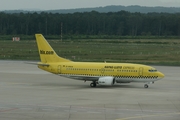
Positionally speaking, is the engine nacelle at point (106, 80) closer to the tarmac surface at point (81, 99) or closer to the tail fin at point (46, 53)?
the tarmac surface at point (81, 99)

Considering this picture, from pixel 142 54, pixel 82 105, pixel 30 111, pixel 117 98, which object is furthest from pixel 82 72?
pixel 142 54

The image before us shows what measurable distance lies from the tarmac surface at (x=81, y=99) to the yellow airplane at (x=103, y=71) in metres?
1.15

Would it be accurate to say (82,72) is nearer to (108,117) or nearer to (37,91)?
(37,91)

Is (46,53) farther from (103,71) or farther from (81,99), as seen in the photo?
(81,99)

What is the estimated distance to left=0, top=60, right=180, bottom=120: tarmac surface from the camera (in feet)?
136

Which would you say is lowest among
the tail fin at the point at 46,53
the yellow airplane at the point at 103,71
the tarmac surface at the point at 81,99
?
the tarmac surface at the point at 81,99

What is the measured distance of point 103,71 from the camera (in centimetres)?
6284

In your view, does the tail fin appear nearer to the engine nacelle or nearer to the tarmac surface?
the tarmac surface

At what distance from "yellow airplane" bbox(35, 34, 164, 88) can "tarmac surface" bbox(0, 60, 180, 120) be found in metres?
1.15

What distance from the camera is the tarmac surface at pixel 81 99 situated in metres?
41.4

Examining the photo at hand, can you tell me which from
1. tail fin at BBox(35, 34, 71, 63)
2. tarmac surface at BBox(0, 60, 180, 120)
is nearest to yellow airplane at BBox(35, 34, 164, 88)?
tail fin at BBox(35, 34, 71, 63)

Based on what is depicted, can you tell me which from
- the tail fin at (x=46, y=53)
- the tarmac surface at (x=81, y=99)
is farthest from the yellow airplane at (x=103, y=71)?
the tarmac surface at (x=81, y=99)

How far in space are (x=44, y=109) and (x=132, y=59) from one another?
195ft

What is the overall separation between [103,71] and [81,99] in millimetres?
12351
